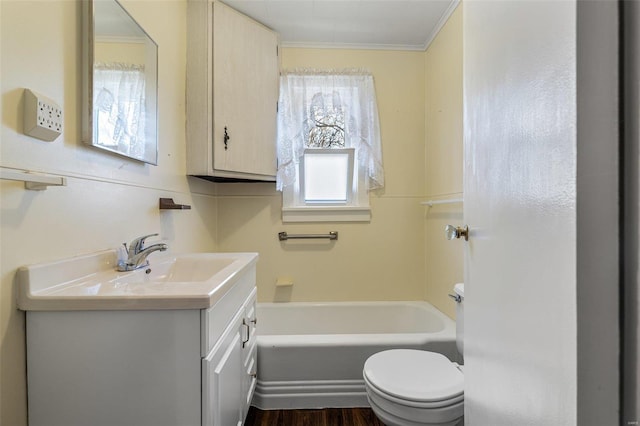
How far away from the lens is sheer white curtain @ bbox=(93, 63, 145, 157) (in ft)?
3.39

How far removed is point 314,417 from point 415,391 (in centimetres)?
77

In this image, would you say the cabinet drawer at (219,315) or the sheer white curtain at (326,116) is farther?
the sheer white curtain at (326,116)

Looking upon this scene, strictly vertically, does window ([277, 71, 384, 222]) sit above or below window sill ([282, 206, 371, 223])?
above

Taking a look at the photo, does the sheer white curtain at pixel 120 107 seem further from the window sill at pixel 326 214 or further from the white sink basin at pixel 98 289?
the window sill at pixel 326 214

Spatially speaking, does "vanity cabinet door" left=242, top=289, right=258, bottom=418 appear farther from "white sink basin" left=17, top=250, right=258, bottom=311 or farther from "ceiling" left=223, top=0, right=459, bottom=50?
"ceiling" left=223, top=0, right=459, bottom=50

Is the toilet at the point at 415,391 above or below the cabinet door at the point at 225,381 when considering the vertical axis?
below

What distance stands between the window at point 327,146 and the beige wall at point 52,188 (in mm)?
1032

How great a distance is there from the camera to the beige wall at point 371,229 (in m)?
2.35

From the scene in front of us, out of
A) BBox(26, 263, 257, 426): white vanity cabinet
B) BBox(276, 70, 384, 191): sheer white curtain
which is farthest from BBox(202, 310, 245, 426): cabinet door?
BBox(276, 70, 384, 191): sheer white curtain

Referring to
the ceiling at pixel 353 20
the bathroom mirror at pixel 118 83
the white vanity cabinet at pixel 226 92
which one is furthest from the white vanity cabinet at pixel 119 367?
the ceiling at pixel 353 20

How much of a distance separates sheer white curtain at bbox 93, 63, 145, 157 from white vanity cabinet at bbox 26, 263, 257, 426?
63 cm

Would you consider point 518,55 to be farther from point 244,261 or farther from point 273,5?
point 273,5

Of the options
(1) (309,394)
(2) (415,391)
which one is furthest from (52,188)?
(1) (309,394)

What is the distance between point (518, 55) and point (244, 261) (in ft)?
3.88
